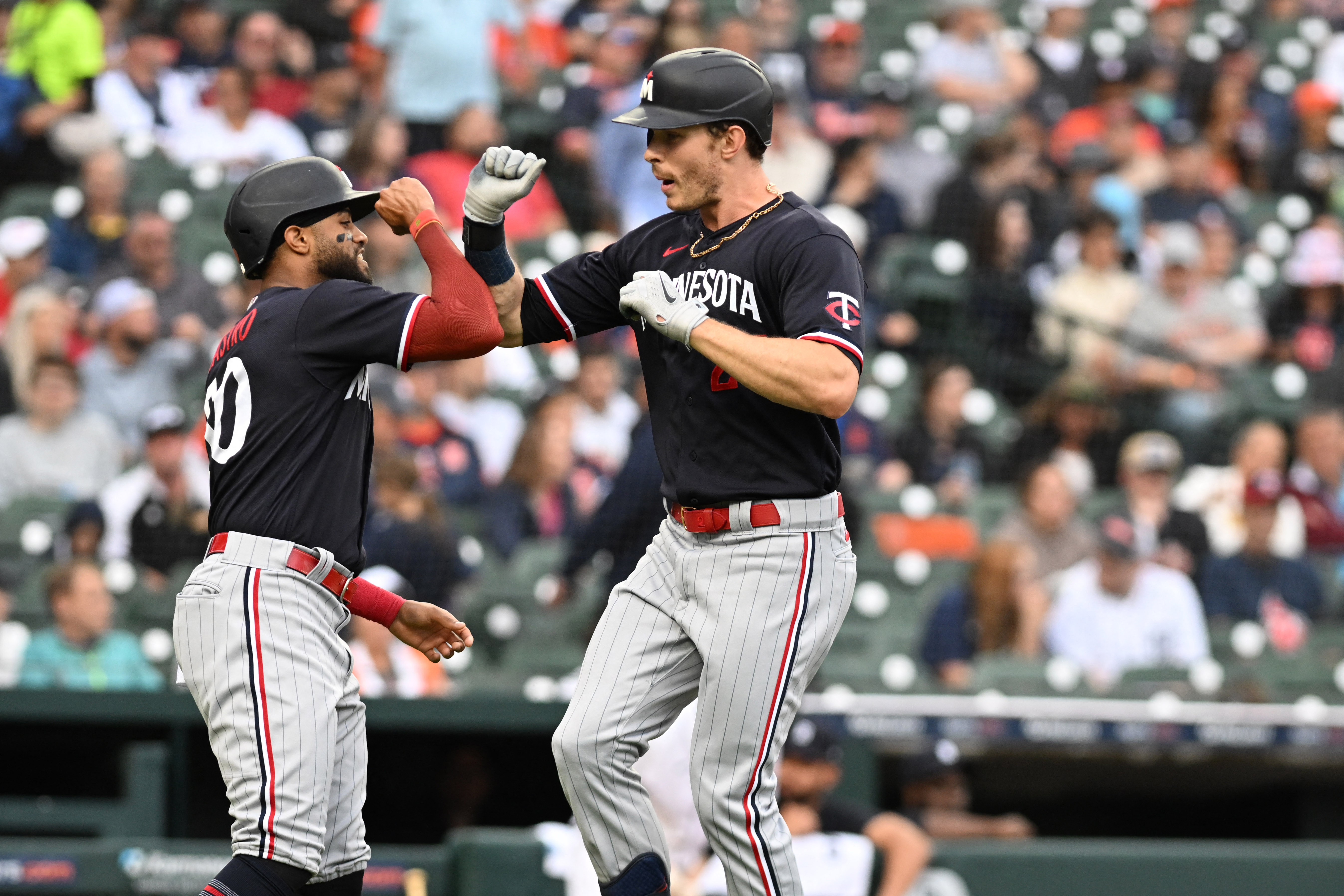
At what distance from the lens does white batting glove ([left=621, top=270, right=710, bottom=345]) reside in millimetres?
3295

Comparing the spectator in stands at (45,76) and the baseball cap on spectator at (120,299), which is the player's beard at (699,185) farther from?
the spectator in stands at (45,76)

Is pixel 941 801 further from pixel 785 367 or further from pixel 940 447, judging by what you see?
pixel 785 367

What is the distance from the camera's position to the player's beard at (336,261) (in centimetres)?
361

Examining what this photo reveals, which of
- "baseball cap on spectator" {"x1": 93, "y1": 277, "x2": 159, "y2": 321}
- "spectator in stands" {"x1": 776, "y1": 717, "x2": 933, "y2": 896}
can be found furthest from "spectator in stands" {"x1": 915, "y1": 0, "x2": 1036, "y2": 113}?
"spectator in stands" {"x1": 776, "y1": 717, "x2": 933, "y2": 896}

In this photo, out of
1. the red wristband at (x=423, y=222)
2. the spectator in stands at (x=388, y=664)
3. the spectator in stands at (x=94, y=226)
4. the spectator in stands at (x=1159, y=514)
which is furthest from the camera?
the spectator in stands at (x=94, y=226)

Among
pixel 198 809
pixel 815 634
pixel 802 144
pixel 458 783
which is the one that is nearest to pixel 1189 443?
pixel 802 144

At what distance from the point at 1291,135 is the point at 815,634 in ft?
28.6

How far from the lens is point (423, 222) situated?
353 centimetres

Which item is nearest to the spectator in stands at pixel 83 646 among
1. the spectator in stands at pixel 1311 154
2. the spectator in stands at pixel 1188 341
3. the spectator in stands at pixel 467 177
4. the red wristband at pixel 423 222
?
the spectator in stands at pixel 467 177

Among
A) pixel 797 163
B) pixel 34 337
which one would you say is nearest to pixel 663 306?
pixel 34 337

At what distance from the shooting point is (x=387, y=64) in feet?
30.0

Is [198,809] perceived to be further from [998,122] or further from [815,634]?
[998,122]

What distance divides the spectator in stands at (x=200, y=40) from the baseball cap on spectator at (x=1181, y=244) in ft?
16.6

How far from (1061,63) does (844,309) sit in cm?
839
